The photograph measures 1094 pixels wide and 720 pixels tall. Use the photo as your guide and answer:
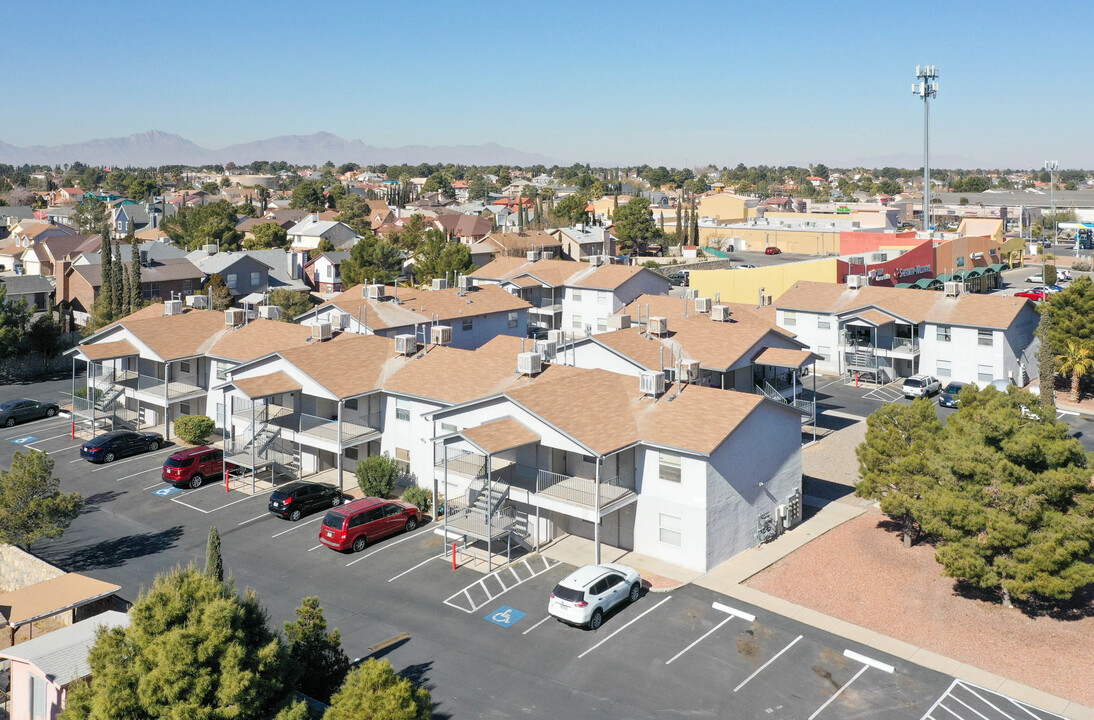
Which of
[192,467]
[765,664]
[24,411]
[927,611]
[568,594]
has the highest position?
[24,411]

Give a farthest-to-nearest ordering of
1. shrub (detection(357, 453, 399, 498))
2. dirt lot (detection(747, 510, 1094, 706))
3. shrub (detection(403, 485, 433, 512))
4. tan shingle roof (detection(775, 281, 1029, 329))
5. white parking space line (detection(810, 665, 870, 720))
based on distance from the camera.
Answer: tan shingle roof (detection(775, 281, 1029, 329)), shrub (detection(357, 453, 399, 498)), shrub (detection(403, 485, 433, 512)), dirt lot (detection(747, 510, 1094, 706)), white parking space line (detection(810, 665, 870, 720))

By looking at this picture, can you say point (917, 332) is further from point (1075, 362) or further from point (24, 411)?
point (24, 411)

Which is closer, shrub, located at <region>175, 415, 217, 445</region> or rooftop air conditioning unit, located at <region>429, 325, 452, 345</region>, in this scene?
rooftop air conditioning unit, located at <region>429, 325, 452, 345</region>

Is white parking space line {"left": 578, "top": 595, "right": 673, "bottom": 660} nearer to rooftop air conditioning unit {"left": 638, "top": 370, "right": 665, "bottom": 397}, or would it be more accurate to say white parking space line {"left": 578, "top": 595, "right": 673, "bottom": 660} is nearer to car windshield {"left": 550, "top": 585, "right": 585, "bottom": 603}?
car windshield {"left": 550, "top": 585, "right": 585, "bottom": 603}

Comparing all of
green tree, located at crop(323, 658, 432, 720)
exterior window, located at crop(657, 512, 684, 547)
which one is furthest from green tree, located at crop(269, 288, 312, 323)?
green tree, located at crop(323, 658, 432, 720)

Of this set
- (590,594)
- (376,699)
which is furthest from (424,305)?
(376,699)
